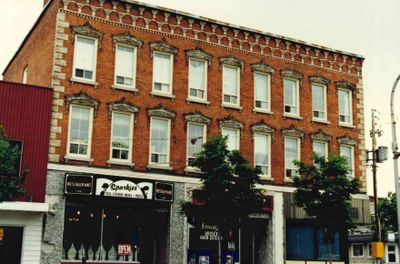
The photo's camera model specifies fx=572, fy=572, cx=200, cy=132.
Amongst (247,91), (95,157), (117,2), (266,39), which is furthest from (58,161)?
(266,39)

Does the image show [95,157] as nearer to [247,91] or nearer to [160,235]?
[160,235]

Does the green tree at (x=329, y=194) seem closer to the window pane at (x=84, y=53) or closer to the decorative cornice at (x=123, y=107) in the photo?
the decorative cornice at (x=123, y=107)

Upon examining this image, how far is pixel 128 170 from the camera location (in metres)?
25.4

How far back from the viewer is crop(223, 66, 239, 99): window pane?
95.4ft

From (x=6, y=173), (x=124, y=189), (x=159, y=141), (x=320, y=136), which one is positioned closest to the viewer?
(x=6, y=173)

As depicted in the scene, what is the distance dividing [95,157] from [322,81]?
13965 millimetres

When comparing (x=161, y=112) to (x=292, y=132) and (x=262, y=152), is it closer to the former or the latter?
(x=262, y=152)

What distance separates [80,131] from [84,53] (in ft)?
11.7

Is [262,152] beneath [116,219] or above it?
above

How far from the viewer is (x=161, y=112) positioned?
26750 millimetres

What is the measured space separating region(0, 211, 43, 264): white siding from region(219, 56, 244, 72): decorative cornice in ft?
38.8

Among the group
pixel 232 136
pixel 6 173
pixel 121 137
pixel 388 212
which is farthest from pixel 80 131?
pixel 388 212

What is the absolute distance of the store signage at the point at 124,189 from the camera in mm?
24359

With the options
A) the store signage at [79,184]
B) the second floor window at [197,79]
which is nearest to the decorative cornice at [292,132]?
the second floor window at [197,79]
